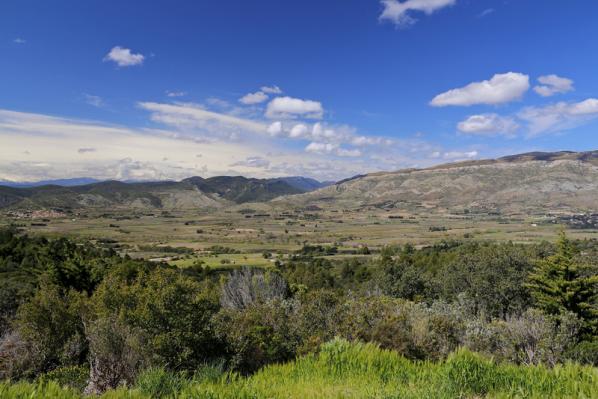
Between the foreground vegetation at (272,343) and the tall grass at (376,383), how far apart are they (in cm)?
2

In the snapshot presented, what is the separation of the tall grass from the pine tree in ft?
101

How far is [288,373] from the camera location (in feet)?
19.6

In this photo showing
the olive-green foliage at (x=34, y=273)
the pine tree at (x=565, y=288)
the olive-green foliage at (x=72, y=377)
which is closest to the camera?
the olive-green foliage at (x=72, y=377)

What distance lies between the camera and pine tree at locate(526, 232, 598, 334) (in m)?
31.3

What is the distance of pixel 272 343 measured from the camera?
1376 centimetres

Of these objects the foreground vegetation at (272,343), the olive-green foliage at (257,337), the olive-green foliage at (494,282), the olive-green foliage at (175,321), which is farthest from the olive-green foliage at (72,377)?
the olive-green foliage at (494,282)

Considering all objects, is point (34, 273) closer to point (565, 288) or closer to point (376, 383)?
point (376, 383)

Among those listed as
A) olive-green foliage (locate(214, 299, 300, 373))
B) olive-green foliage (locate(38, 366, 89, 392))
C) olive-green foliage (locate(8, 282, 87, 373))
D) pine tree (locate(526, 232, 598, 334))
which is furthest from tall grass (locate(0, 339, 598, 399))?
pine tree (locate(526, 232, 598, 334))

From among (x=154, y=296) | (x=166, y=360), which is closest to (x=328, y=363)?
(x=166, y=360)

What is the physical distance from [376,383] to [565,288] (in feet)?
111

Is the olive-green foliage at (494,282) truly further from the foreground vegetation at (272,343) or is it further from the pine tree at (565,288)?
the pine tree at (565,288)

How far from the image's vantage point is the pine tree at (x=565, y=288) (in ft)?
103

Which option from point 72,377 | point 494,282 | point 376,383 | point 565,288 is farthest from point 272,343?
point 494,282

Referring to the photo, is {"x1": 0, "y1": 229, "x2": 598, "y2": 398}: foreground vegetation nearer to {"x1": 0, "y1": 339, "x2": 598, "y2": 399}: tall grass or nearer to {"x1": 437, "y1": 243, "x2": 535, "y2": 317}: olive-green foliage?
{"x1": 0, "y1": 339, "x2": 598, "y2": 399}: tall grass
